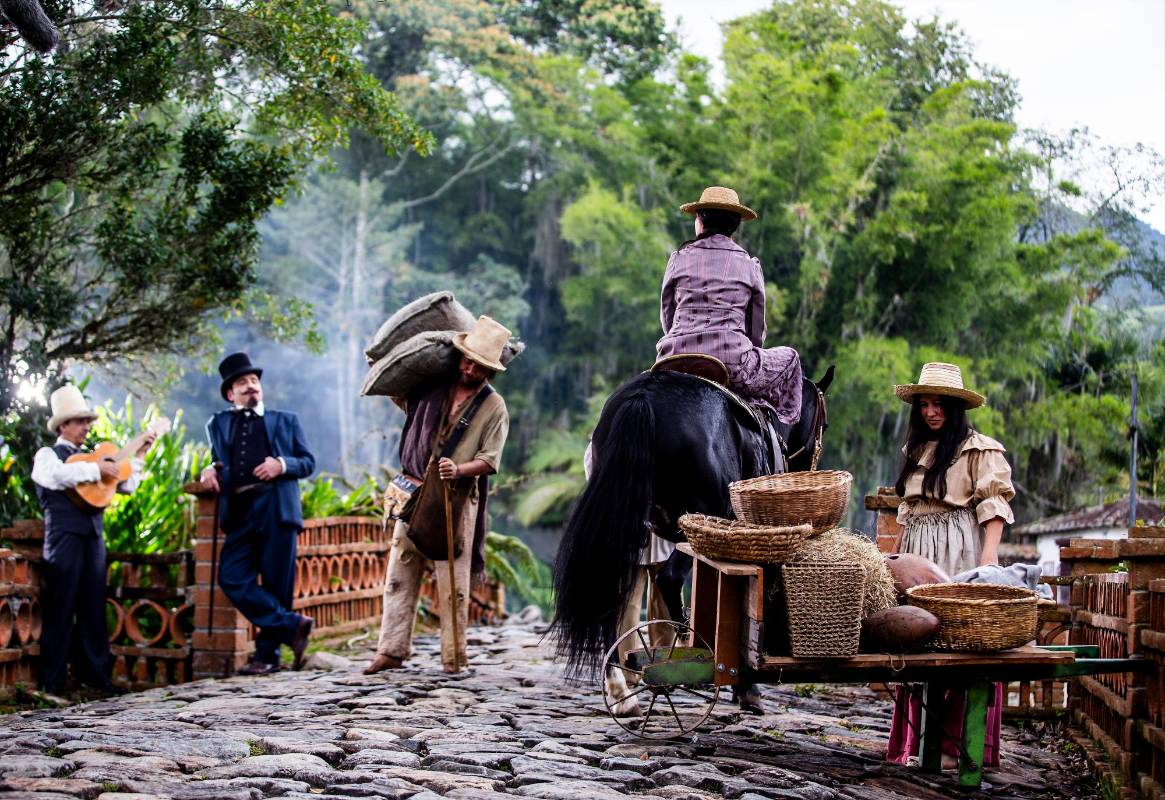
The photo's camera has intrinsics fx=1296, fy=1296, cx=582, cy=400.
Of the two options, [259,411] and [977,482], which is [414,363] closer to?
[259,411]

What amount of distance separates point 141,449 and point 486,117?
96.8ft

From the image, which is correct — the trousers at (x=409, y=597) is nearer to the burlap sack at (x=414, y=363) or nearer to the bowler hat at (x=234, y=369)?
the burlap sack at (x=414, y=363)

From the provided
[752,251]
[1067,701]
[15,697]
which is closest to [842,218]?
[752,251]

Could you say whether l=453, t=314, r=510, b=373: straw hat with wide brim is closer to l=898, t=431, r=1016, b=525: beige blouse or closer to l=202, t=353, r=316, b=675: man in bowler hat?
l=202, t=353, r=316, b=675: man in bowler hat

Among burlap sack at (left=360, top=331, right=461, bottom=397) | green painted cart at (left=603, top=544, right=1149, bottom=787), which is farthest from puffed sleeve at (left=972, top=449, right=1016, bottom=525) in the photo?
burlap sack at (left=360, top=331, right=461, bottom=397)

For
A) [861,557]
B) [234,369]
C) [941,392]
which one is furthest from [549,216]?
[861,557]

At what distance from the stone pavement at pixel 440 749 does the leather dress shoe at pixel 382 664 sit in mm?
115

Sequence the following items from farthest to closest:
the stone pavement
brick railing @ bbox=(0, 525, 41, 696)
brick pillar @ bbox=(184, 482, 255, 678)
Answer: brick pillar @ bbox=(184, 482, 255, 678) < brick railing @ bbox=(0, 525, 41, 696) < the stone pavement

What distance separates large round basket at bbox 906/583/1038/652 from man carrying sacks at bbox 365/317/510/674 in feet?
10.8

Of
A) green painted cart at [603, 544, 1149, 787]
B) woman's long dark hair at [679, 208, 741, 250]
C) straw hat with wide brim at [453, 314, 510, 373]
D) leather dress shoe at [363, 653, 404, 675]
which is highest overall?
woman's long dark hair at [679, 208, 741, 250]

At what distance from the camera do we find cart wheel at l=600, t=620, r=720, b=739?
5355 millimetres

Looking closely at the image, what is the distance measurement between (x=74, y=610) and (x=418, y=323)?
109 inches

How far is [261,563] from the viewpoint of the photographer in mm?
8461

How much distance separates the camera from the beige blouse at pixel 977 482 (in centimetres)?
604
